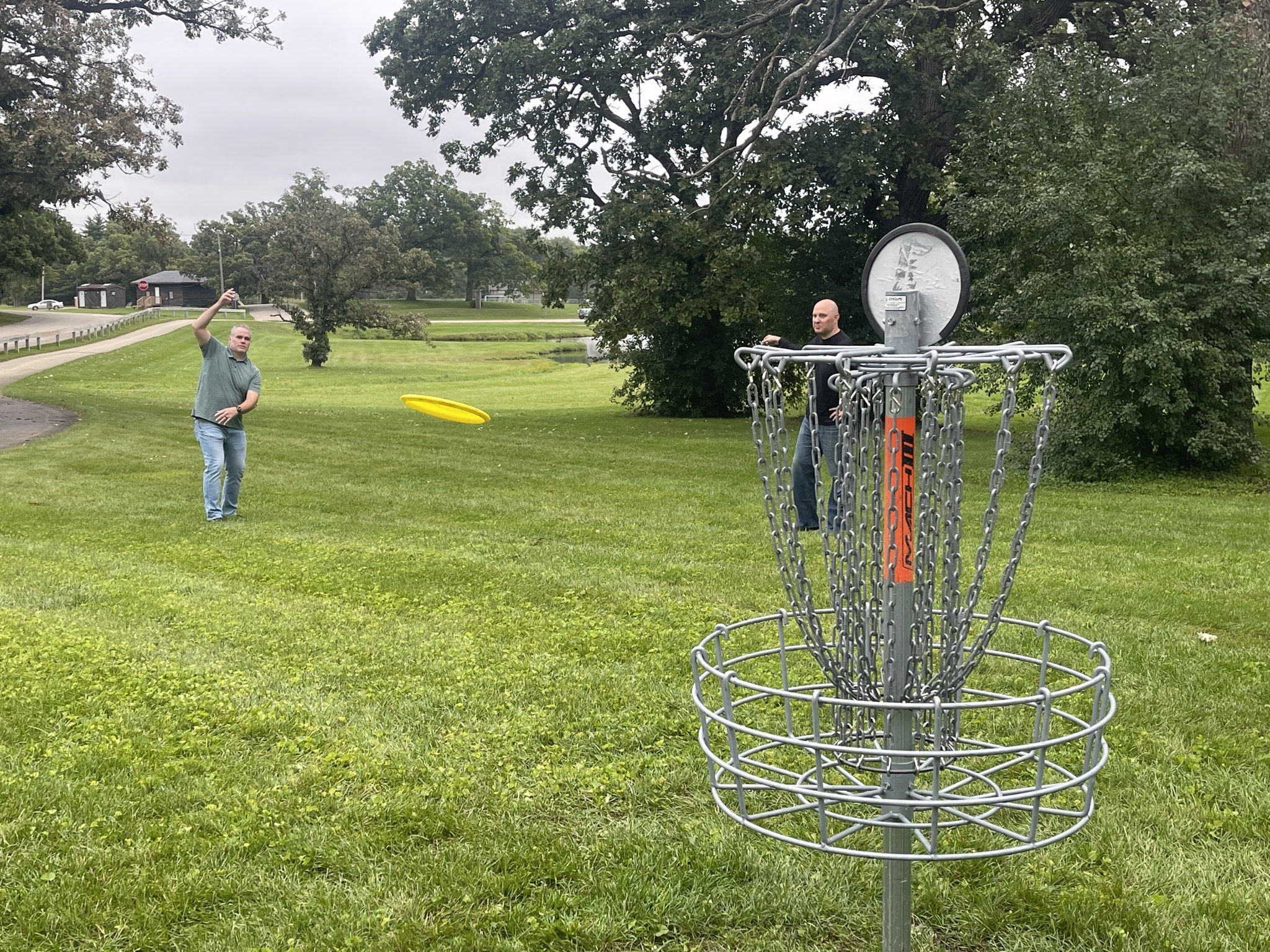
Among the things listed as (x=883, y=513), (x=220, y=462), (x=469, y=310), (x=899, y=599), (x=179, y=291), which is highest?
(x=179, y=291)

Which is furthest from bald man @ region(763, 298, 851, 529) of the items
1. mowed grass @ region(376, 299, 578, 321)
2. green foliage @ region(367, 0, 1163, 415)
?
mowed grass @ region(376, 299, 578, 321)

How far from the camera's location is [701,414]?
1086 inches

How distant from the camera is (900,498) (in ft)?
7.37

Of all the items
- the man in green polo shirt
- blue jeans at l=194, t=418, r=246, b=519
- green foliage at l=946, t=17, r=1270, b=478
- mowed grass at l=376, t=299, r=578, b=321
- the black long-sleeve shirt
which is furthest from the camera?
mowed grass at l=376, t=299, r=578, b=321

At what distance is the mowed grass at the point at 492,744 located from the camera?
3.53 meters

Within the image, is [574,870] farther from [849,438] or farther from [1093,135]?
[1093,135]

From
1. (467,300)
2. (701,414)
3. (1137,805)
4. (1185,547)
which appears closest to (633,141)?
(701,414)

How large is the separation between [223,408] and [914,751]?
10.0 meters

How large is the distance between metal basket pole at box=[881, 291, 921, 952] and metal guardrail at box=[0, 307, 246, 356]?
42591 mm

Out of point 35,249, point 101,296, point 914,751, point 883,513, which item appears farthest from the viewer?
point 101,296

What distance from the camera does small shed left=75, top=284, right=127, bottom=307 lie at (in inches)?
4702

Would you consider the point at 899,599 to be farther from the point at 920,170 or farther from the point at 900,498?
the point at 920,170

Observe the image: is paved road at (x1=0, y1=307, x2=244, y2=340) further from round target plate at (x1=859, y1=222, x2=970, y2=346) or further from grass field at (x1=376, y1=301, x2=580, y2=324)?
round target plate at (x1=859, y1=222, x2=970, y2=346)

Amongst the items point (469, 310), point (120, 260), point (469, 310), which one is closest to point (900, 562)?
point (469, 310)
